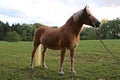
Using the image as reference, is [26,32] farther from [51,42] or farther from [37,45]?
[51,42]

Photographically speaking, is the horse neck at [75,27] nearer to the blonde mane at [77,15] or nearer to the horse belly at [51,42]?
the blonde mane at [77,15]

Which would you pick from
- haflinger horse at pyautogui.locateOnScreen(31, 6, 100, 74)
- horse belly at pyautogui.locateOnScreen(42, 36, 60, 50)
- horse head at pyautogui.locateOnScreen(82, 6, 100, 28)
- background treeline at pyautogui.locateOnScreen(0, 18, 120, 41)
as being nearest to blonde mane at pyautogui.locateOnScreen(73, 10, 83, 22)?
haflinger horse at pyautogui.locateOnScreen(31, 6, 100, 74)

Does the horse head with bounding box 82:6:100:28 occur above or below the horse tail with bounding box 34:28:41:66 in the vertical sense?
above

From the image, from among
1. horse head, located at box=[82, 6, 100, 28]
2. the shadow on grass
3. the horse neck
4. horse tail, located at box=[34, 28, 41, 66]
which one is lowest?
the shadow on grass

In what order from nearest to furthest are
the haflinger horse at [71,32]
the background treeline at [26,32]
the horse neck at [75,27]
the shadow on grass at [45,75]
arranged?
1. the shadow on grass at [45,75]
2. the haflinger horse at [71,32]
3. the horse neck at [75,27]
4. the background treeline at [26,32]

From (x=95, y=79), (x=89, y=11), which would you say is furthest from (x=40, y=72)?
(x=89, y=11)

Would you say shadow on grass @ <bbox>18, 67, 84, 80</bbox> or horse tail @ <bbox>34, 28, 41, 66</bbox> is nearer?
shadow on grass @ <bbox>18, 67, 84, 80</bbox>

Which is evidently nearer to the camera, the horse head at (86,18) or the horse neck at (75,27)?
the horse head at (86,18)

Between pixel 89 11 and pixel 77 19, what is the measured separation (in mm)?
504

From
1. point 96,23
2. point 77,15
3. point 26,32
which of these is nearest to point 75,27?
point 77,15

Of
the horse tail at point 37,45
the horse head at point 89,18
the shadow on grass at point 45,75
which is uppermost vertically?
the horse head at point 89,18

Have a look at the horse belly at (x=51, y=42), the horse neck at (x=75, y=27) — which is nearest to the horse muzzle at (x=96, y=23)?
the horse neck at (x=75, y=27)

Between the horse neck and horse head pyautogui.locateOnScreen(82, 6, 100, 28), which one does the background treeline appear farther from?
horse head pyautogui.locateOnScreen(82, 6, 100, 28)

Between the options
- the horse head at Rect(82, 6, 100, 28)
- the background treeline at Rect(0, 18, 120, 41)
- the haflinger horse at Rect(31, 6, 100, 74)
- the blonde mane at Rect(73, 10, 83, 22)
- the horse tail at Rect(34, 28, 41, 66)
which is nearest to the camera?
the horse head at Rect(82, 6, 100, 28)
